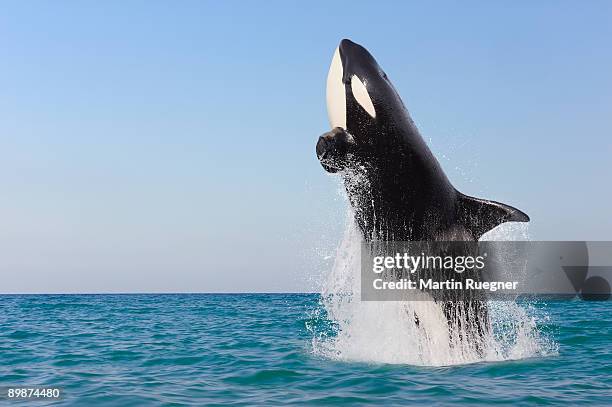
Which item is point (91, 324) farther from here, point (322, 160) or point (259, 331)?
point (322, 160)

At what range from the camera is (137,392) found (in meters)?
11.3

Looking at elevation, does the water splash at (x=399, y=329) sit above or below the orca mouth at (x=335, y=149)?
below

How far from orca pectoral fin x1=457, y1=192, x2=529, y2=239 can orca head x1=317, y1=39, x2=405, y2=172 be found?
6.05 ft

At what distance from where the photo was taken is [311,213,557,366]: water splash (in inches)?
485

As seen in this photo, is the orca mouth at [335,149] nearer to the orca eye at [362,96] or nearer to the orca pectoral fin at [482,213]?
the orca eye at [362,96]

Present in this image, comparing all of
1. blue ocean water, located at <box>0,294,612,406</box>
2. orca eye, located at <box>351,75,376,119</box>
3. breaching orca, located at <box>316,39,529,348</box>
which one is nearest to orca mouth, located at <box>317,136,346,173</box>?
breaching orca, located at <box>316,39,529,348</box>

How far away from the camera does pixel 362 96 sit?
11336 mm

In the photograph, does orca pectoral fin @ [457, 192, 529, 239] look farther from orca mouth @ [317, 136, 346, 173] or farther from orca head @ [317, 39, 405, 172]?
orca mouth @ [317, 136, 346, 173]

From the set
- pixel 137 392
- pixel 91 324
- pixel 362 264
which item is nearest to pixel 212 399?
pixel 137 392

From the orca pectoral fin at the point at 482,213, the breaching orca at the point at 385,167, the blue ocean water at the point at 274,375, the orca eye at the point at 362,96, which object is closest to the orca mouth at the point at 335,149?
the breaching orca at the point at 385,167

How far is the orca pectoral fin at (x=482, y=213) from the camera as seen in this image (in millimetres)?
11922

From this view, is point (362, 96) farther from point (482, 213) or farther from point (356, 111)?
point (482, 213)

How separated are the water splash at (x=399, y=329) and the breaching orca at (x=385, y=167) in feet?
2.69

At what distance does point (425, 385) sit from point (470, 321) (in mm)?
1838
